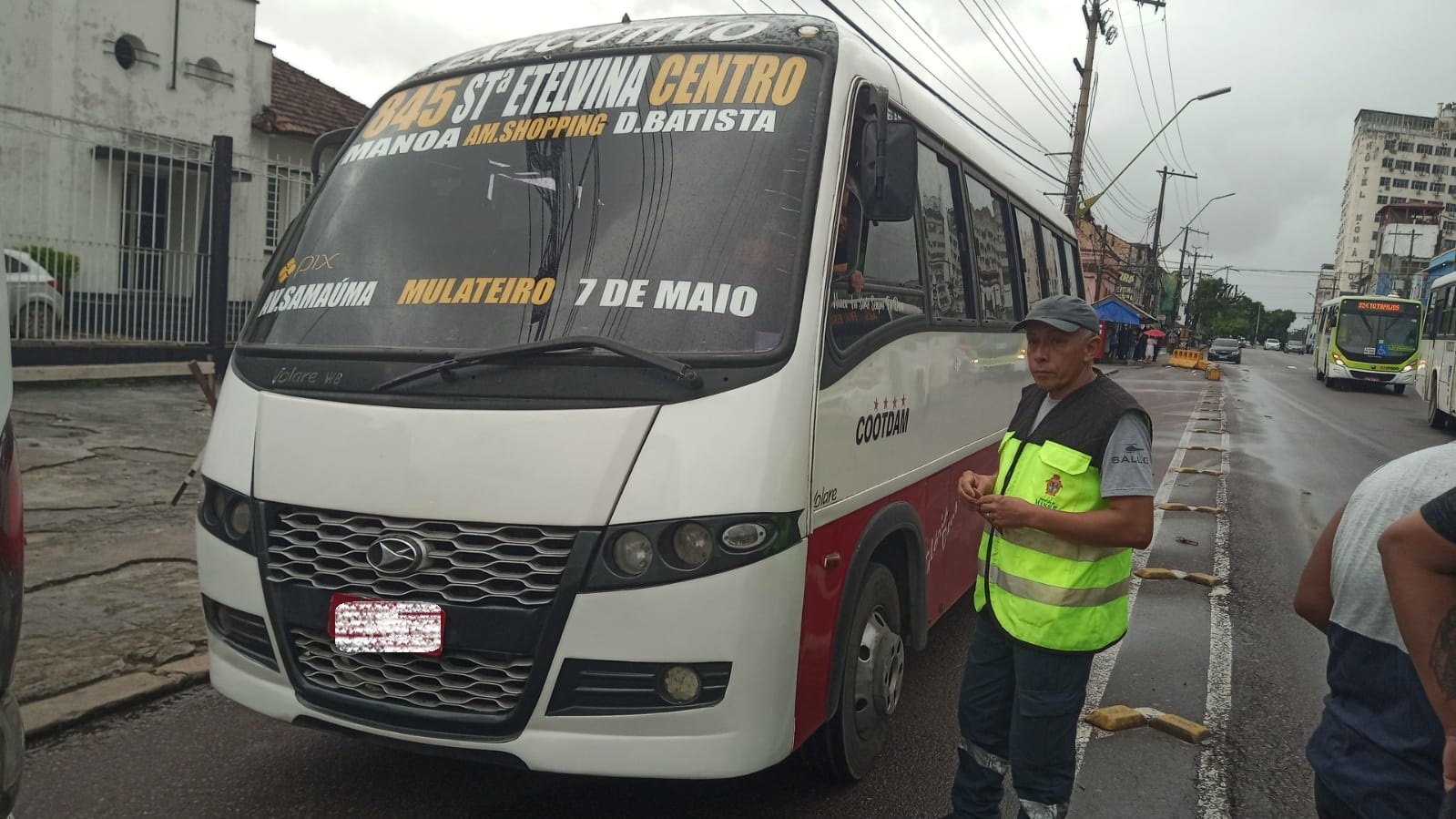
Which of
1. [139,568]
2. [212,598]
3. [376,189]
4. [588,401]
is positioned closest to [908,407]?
[588,401]

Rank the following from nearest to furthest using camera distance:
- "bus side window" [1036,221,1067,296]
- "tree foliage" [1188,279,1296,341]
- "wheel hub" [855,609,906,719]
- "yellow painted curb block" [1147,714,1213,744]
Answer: "wheel hub" [855,609,906,719], "yellow painted curb block" [1147,714,1213,744], "bus side window" [1036,221,1067,296], "tree foliage" [1188,279,1296,341]

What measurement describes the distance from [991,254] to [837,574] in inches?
111

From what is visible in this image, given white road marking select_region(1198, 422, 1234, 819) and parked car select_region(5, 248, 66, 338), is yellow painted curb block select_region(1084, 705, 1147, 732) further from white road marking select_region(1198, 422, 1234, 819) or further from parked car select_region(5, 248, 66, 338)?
parked car select_region(5, 248, 66, 338)

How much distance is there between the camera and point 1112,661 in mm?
5520

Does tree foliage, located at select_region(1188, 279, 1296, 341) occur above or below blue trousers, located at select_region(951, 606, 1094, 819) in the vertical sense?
above

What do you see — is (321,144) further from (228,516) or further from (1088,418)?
(1088,418)

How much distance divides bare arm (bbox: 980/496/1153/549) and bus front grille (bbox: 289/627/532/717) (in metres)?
1.40

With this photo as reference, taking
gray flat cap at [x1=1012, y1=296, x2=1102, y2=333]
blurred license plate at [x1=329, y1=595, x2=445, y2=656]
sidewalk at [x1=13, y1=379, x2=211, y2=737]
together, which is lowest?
sidewalk at [x1=13, y1=379, x2=211, y2=737]

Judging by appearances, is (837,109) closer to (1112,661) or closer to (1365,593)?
(1365,593)

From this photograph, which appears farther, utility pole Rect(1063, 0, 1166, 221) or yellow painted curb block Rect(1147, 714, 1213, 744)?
utility pole Rect(1063, 0, 1166, 221)

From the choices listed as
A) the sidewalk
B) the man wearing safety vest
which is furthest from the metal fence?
the man wearing safety vest

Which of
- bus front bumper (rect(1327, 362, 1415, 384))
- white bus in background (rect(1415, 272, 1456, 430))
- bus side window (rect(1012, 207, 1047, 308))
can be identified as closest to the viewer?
bus side window (rect(1012, 207, 1047, 308))

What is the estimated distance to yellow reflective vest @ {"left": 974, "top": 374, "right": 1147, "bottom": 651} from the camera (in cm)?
296

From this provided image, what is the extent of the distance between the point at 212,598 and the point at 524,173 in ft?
5.44
